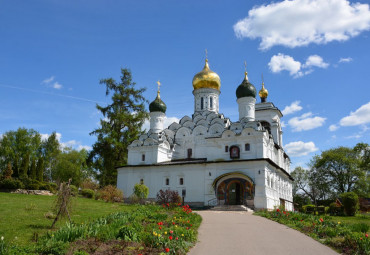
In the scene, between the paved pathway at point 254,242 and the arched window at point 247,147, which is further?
the arched window at point 247,147

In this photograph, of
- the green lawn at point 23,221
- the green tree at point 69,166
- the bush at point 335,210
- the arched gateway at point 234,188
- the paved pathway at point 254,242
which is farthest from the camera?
the green tree at point 69,166

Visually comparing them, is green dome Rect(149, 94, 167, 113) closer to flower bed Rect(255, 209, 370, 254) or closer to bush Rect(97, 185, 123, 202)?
bush Rect(97, 185, 123, 202)

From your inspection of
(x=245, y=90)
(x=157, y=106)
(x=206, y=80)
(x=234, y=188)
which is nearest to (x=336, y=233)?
(x=234, y=188)

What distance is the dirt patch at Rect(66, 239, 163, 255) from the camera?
6.76 meters

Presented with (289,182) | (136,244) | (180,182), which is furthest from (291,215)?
(289,182)

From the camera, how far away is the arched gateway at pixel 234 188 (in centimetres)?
2425

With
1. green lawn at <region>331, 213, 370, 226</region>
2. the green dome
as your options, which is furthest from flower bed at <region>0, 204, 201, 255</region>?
the green dome

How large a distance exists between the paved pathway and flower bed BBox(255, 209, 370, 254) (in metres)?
0.32

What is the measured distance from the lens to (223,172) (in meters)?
25.7

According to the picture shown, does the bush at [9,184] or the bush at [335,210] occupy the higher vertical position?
the bush at [9,184]

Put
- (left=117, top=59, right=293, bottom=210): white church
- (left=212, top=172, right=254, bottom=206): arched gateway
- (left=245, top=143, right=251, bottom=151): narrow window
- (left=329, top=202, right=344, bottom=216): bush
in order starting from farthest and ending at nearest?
(left=245, top=143, right=251, bottom=151): narrow window < (left=117, top=59, right=293, bottom=210): white church < (left=212, top=172, right=254, bottom=206): arched gateway < (left=329, top=202, right=344, bottom=216): bush

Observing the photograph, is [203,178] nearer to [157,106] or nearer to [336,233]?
[157,106]

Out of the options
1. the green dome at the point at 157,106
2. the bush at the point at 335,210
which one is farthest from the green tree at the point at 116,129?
the bush at the point at 335,210

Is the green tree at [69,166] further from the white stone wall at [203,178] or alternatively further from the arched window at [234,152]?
the arched window at [234,152]
